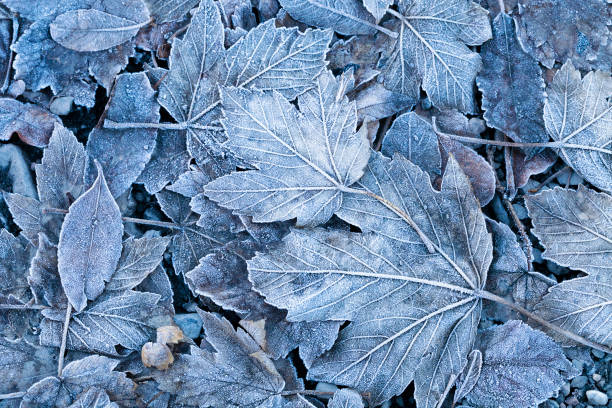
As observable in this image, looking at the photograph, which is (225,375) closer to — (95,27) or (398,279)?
(398,279)

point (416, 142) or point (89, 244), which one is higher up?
point (416, 142)

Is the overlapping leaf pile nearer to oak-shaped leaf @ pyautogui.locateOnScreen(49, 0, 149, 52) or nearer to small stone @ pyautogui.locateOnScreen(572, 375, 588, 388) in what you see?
oak-shaped leaf @ pyautogui.locateOnScreen(49, 0, 149, 52)

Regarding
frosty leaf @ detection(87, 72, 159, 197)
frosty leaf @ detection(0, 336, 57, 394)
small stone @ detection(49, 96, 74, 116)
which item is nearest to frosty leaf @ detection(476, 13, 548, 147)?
frosty leaf @ detection(87, 72, 159, 197)

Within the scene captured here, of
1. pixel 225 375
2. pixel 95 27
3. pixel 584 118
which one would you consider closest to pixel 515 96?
pixel 584 118

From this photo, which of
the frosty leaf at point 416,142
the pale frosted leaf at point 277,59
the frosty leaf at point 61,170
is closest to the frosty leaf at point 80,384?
the frosty leaf at point 61,170

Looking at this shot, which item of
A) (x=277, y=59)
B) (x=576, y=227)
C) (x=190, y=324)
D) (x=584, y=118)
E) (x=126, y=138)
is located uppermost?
(x=277, y=59)

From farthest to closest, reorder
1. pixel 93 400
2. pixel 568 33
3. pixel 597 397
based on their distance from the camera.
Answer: pixel 568 33
pixel 597 397
pixel 93 400

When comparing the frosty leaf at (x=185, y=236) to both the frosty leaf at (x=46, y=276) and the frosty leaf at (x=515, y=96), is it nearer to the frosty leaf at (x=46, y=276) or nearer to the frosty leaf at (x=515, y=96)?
the frosty leaf at (x=46, y=276)
